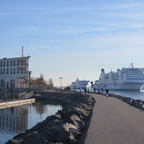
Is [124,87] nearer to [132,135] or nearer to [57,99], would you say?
[57,99]

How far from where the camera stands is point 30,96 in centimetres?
5341

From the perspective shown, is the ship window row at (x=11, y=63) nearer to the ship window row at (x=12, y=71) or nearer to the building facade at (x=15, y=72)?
the building facade at (x=15, y=72)

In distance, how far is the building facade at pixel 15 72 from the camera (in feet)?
215

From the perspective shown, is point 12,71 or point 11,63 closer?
point 12,71

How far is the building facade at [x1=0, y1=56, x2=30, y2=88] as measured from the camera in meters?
65.5

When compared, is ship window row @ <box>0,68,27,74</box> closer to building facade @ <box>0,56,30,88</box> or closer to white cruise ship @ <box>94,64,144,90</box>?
building facade @ <box>0,56,30,88</box>

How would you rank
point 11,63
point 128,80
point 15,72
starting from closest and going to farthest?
point 15,72
point 11,63
point 128,80

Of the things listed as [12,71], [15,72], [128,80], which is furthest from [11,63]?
[128,80]

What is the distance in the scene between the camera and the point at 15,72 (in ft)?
220

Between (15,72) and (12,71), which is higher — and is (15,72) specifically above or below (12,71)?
below

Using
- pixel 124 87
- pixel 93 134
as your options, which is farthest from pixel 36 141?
pixel 124 87

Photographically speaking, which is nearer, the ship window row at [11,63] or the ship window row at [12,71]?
the ship window row at [11,63]

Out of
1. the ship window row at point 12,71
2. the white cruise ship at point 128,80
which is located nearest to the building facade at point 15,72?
the ship window row at point 12,71

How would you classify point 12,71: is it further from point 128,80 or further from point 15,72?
point 128,80
